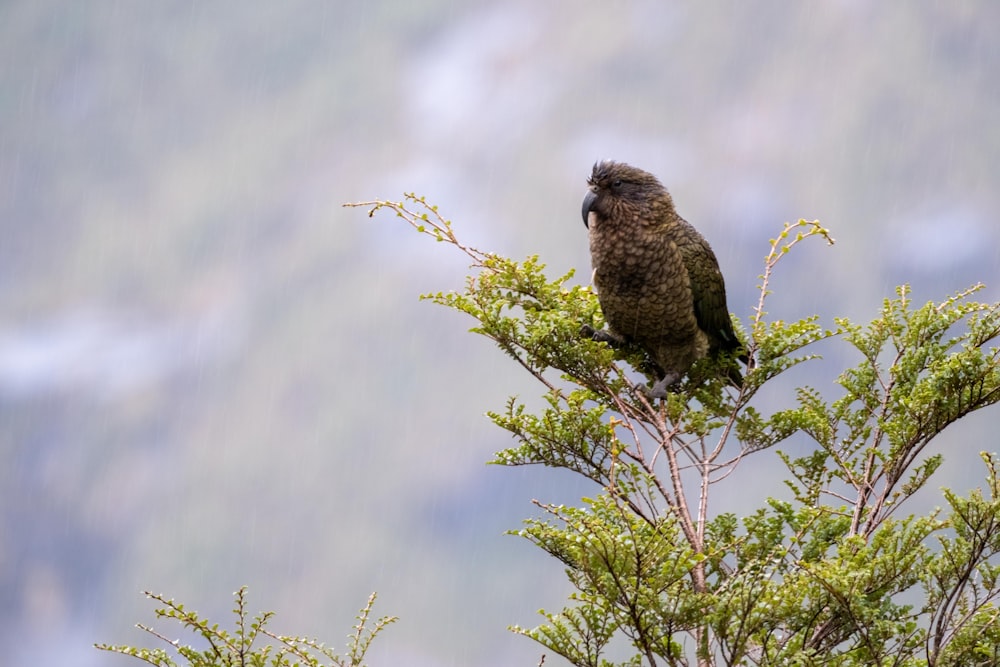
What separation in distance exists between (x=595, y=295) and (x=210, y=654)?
2.78m

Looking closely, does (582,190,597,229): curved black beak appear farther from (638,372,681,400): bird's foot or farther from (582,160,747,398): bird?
(638,372,681,400): bird's foot

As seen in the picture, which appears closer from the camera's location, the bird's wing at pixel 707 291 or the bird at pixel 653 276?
the bird at pixel 653 276

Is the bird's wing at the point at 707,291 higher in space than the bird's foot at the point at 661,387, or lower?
higher

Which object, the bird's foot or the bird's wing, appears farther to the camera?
the bird's wing

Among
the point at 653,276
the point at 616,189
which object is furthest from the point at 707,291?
the point at 616,189

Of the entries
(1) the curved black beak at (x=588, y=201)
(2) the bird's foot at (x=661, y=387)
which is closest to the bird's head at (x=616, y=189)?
(1) the curved black beak at (x=588, y=201)

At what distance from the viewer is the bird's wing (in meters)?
5.46

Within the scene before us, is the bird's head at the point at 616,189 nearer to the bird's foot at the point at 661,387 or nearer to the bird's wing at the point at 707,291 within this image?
the bird's wing at the point at 707,291

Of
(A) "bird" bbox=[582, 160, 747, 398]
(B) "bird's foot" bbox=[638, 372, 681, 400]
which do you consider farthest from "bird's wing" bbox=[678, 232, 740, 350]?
(B) "bird's foot" bbox=[638, 372, 681, 400]

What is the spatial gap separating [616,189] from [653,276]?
52cm

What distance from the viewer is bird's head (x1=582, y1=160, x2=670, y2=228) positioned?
5402mm

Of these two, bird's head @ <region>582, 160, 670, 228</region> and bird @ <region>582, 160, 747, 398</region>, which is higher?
bird's head @ <region>582, 160, 670, 228</region>

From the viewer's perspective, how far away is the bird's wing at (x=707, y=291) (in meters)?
5.46

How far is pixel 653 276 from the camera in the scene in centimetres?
530
